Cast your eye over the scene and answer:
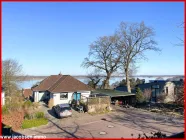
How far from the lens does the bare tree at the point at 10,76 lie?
30.2 metres

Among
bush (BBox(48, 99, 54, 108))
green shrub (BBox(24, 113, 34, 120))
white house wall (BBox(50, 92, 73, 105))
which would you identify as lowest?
green shrub (BBox(24, 113, 34, 120))

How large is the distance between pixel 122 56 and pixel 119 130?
21810 millimetres

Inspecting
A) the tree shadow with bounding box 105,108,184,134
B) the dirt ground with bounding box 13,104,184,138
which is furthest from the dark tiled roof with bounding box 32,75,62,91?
the tree shadow with bounding box 105,108,184,134

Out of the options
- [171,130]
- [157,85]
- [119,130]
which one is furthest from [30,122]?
[157,85]

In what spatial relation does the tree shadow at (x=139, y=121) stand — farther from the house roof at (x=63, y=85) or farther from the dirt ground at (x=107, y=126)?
the house roof at (x=63, y=85)

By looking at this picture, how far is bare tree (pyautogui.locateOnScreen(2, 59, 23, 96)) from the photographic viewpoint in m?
30.2

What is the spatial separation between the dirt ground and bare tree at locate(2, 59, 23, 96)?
10668 mm

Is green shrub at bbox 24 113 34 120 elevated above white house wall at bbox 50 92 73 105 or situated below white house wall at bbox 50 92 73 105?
below

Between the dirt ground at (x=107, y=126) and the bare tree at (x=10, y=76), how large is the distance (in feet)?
35.0

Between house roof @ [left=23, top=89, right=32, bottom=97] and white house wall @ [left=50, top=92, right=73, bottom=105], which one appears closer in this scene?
white house wall @ [left=50, top=92, right=73, bottom=105]

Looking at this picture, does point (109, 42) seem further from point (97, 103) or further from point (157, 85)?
point (97, 103)

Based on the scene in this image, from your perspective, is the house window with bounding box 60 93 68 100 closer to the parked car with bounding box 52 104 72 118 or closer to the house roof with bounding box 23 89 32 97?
the parked car with bounding box 52 104 72 118

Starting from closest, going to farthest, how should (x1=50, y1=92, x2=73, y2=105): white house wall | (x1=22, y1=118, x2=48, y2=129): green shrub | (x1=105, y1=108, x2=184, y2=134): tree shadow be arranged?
(x1=105, y1=108, x2=184, y2=134): tree shadow < (x1=22, y1=118, x2=48, y2=129): green shrub < (x1=50, y1=92, x2=73, y2=105): white house wall

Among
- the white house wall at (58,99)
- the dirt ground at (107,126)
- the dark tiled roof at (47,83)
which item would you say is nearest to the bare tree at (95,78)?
the dark tiled roof at (47,83)
